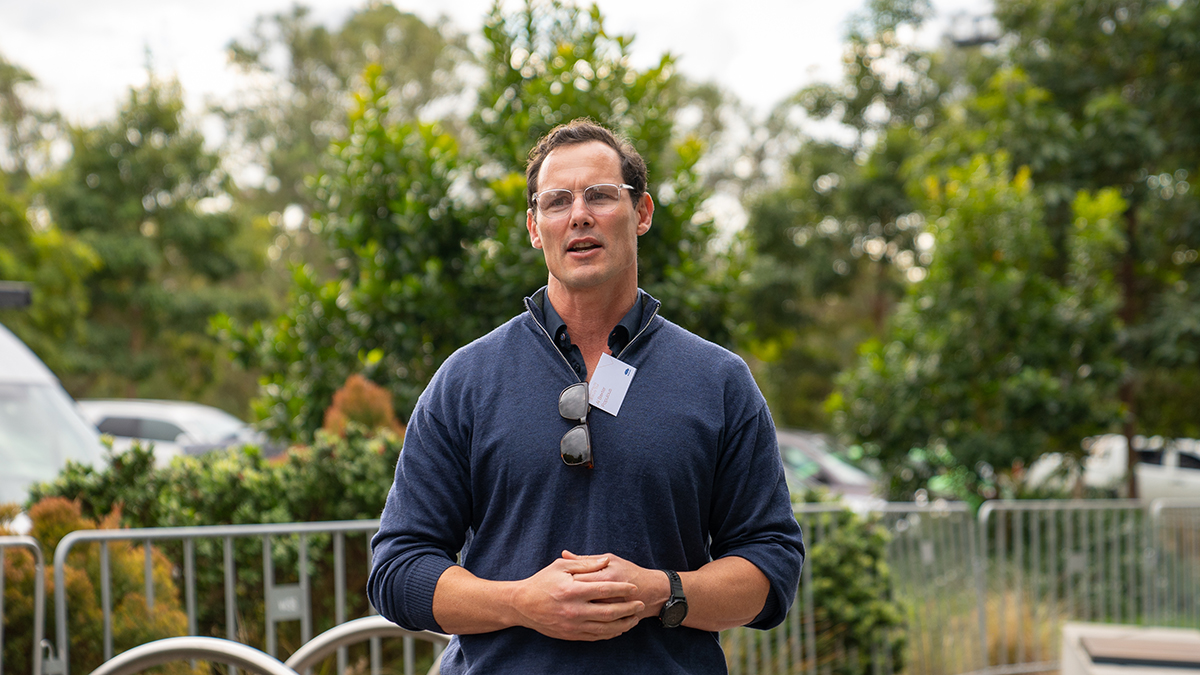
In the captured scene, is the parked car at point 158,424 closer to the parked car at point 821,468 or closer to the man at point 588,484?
the parked car at point 821,468

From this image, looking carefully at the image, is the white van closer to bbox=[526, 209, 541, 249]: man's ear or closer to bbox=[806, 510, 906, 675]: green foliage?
bbox=[806, 510, 906, 675]: green foliage

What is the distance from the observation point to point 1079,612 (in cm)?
746

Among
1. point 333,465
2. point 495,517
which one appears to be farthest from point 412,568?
point 333,465

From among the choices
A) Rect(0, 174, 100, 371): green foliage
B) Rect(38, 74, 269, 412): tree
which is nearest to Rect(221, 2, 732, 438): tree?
Rect(0, 174, 100, 371): green foliage

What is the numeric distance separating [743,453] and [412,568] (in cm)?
72

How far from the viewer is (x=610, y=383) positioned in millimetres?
1938

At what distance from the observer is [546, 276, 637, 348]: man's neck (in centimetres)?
206

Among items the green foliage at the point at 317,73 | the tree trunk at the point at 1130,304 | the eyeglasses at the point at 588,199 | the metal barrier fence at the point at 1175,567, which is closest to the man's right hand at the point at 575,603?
the eyeglasses at the point at 588,199

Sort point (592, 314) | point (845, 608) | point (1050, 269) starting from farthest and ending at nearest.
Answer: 1. point (1050, 269)
2. point (845, 608)
3. point (592, 314)

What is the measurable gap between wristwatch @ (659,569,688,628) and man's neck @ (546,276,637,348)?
1.70 ft

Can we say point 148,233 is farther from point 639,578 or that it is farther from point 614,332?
point 639,578

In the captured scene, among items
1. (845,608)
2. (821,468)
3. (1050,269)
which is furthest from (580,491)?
(821,468)

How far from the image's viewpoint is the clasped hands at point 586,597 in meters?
1.71

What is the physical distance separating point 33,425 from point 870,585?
5.62 m
